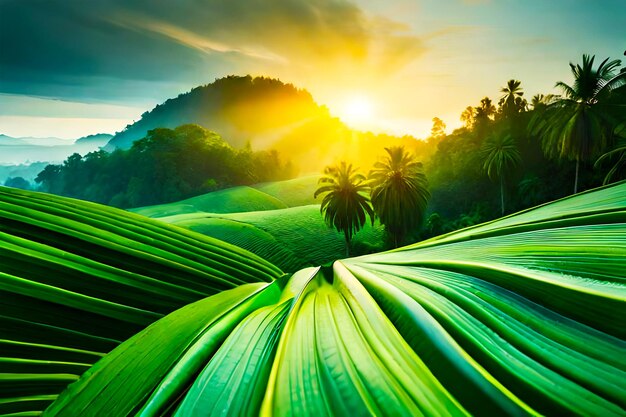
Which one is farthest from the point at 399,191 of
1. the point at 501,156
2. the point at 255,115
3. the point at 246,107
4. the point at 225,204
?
the point at 246,107

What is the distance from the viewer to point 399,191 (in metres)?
21.8

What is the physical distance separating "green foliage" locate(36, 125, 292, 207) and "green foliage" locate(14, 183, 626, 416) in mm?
61835

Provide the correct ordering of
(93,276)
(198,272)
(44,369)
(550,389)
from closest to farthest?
A: (550,389)
(44,369)
(93,276)
(198,272)

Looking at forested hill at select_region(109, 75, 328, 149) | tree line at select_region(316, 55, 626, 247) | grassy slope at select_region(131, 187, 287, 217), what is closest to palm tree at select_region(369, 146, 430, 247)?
tree line at select_region(316, 55, 626, 247)

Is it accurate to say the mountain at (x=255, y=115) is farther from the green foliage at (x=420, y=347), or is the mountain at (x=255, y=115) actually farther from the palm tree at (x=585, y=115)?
the green foliage at (x=420, y=347)

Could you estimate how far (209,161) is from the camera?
6394cm

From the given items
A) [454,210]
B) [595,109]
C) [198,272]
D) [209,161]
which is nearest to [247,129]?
[209,161]

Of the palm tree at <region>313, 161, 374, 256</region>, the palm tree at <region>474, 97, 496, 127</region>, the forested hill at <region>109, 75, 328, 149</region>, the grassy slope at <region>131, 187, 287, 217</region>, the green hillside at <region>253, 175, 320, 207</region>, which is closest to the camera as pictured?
the palm tree at <region>313, 161, 374, 256</region>

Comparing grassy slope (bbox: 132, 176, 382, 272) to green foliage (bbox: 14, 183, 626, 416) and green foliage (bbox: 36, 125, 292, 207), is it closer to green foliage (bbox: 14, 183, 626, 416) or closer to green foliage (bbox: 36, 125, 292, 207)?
green foliage (bbox: 14, 183, 626, 416)

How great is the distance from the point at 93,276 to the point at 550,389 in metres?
0.88

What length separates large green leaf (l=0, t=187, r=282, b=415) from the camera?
59 centimetres

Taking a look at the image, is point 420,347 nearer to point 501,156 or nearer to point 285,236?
point 285,236

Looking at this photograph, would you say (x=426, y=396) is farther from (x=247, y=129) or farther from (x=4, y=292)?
(x=247, y=129)

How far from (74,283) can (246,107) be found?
6566 inches
